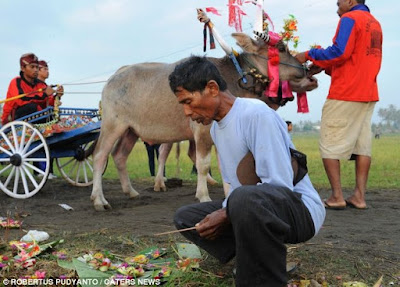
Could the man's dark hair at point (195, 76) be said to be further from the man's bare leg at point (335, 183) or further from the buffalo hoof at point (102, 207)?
the buffalo hoof at point (102, 207)

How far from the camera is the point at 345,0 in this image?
20.2ft

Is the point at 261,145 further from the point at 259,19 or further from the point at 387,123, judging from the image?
the point at 387,123

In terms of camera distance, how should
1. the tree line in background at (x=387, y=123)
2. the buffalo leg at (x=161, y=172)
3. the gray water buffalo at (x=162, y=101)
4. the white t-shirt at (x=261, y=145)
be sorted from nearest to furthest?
the white t-shirt at (x=261, y=145) < the gray water buffalo at (x=162, y=101) < the buffalo leg at (x=161, y=172) < the tree line in background at (x=387, y=123)

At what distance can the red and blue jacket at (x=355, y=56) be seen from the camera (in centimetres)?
588

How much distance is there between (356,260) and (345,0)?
3.56 m

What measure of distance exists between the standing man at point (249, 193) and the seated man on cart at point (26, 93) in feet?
18.1

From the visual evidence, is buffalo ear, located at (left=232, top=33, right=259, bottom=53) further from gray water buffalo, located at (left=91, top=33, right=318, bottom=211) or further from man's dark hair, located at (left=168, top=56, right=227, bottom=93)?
man's dark hair, located at (left=168, top=56, right=227, bottom=93)

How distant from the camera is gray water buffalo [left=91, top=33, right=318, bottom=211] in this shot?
259 inches

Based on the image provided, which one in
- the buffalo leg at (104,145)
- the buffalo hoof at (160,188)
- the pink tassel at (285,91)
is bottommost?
the buffalo hoof at (160,188)

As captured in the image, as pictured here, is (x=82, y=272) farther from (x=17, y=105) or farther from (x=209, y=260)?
(x=17, y=105)

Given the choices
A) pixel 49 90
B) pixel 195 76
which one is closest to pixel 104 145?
pixel 49 90

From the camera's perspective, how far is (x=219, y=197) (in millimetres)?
7543

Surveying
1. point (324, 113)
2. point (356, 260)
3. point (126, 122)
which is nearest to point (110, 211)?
point (126, 122)

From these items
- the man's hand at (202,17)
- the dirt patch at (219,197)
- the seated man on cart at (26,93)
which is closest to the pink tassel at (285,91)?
the man's hand at (202,17)
